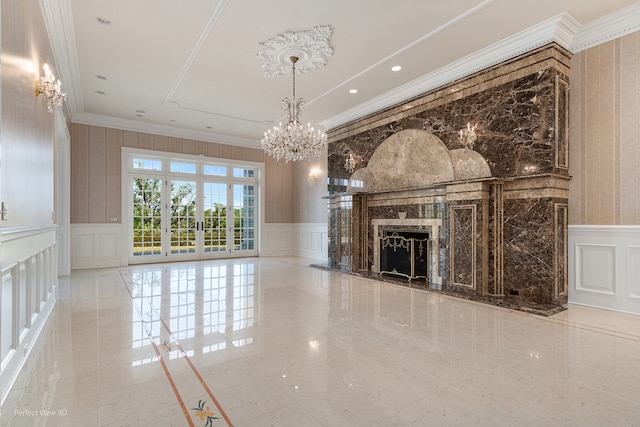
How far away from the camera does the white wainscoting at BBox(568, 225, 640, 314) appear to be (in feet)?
13.6

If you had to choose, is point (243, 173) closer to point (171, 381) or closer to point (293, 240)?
point (293, 240)

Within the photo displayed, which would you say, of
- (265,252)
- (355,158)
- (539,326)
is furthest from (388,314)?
(265,252)

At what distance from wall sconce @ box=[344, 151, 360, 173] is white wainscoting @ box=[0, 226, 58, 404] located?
5.62 meters

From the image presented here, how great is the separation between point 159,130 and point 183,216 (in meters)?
2.40

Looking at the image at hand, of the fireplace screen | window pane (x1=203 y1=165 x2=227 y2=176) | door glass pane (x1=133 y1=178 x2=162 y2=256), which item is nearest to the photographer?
the fireplace screen

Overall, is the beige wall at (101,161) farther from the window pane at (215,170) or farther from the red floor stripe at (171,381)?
the red floor stripe at (171,381)

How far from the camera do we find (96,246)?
820 cm

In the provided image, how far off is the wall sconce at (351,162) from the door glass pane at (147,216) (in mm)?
5176

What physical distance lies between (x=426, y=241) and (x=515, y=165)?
1.98m

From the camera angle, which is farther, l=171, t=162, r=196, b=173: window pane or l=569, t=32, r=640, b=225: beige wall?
l=171, t=162, r=196, b=173: window pane

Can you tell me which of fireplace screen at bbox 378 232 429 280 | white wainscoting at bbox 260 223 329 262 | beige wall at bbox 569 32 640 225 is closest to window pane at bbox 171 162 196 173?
white wainscoting at bbox 260 223 329 262

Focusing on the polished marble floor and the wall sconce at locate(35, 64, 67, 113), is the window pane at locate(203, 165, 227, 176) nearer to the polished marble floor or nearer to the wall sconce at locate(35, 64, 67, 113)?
the polished marble floor

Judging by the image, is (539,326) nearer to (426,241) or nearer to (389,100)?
(426,241)

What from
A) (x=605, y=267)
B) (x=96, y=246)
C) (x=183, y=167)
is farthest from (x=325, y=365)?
(x=183, y=167)
